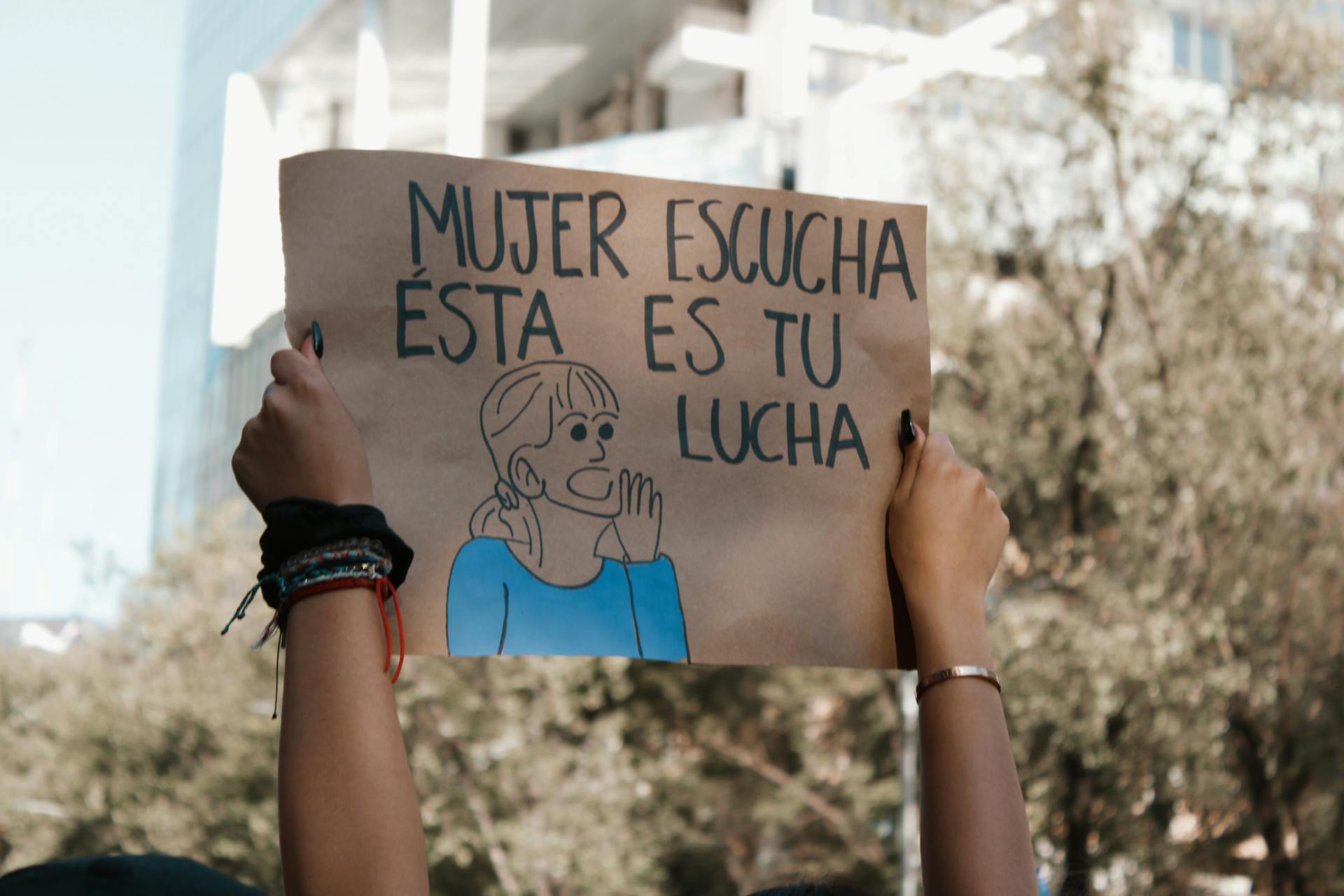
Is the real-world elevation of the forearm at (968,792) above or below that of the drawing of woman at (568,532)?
below

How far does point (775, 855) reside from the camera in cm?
2044

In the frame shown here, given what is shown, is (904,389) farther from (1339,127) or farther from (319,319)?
(1339,127)

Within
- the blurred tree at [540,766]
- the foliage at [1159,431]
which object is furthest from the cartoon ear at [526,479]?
the blurred tree at [540,766]

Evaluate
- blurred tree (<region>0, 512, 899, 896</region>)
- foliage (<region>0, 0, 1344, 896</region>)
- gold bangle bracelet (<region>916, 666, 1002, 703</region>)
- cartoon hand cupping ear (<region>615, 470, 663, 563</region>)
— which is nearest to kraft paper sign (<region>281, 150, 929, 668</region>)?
cartoon hand cupping ear (<region>615, 470, 663, 563</region>)

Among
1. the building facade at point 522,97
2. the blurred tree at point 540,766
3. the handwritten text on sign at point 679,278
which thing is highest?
the building facade at point 522,97

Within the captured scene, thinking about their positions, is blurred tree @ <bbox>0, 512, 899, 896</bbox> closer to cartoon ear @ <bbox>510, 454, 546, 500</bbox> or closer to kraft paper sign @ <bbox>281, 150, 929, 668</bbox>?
kraft paper sign @ <bbox>281, 150, 929, 668</bbox>

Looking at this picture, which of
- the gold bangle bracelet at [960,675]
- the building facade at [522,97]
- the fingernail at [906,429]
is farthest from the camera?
the building facade at [522,97]

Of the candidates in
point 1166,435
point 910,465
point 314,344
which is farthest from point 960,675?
point 1166,435

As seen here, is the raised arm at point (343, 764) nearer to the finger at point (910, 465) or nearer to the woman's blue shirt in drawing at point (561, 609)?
the woman's blue shirt in drawing at point (561, 609)

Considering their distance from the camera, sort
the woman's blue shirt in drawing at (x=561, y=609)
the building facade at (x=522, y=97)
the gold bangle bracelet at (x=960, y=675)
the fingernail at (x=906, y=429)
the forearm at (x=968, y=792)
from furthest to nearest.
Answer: the building facade at (x=522, y=97) → the fingernail at (x=906, y=429) → the woman's blue shirt in drawing at (x=561, y=609) → the gold bangle bracelet at (x=960, y=675) → the forearm at (x=968, y=792)

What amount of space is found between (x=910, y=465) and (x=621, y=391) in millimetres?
374

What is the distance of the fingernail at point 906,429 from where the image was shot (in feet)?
5.85

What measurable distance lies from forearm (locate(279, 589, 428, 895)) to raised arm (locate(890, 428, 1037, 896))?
52cm

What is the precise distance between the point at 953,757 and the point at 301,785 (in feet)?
2.12
